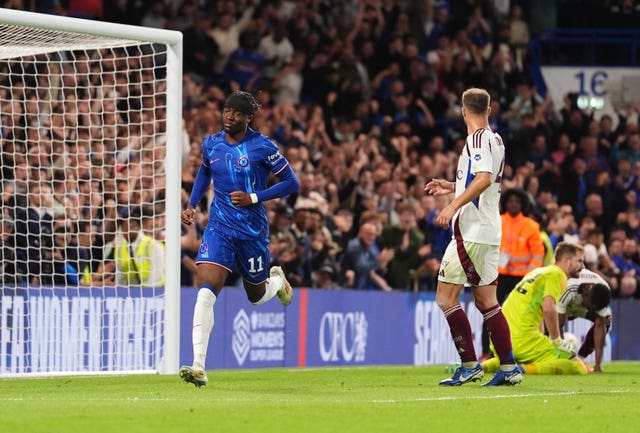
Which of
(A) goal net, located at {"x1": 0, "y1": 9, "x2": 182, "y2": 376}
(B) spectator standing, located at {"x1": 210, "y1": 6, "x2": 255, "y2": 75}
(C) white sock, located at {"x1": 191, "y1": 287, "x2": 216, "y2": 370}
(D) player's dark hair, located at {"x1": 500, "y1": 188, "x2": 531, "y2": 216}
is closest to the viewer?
(C) white sock, located at {"x1": 191, "y1": 287, "x2": 216, "y2": 370}

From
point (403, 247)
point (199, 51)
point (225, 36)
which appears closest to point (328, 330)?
point (403, 247)

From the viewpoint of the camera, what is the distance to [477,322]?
66.3 feet

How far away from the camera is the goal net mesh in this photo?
1421 centimetres

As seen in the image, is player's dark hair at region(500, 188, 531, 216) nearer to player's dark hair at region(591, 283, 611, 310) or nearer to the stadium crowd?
the stadium crowd

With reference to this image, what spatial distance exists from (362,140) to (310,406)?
42.1ft

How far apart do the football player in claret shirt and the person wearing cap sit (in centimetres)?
131

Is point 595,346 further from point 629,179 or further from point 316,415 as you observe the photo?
point 629,179

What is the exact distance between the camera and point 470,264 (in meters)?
11.0

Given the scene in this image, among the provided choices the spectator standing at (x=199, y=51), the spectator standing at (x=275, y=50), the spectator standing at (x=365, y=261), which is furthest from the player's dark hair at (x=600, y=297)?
the spectator standing at (x=275, y=50)

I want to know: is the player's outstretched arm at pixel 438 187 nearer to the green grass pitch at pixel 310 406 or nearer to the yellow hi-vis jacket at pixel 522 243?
the green grass pitch at pixel 310 406

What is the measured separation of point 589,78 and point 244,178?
1759 centimetres

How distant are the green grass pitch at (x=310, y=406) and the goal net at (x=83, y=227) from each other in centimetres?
138

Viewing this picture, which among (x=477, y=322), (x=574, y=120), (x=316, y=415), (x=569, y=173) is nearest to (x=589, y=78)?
(x=574, y=120)

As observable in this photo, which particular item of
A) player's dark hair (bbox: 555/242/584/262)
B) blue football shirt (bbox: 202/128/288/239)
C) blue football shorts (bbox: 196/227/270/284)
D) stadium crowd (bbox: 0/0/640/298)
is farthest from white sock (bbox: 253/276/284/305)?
player's dark hair (bbox: 555/242/584/262)
